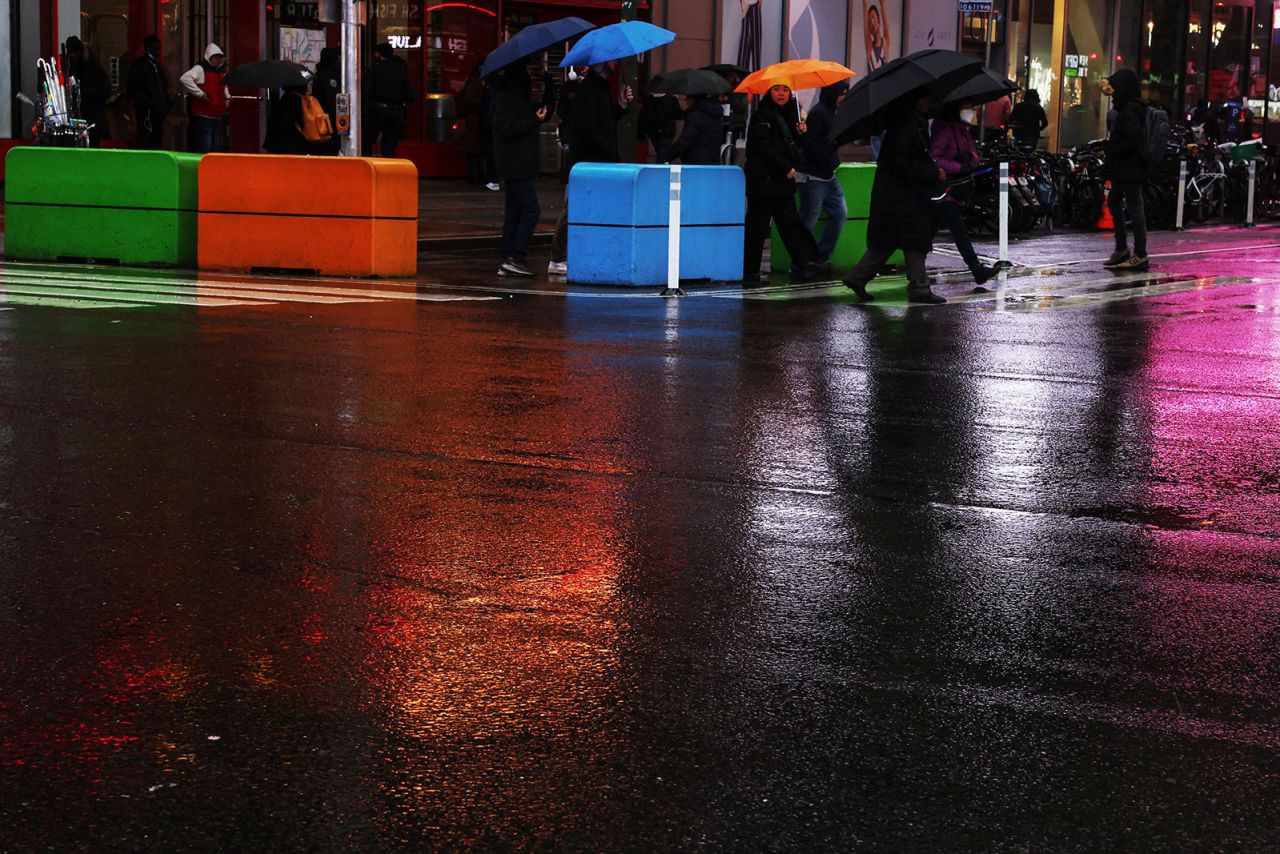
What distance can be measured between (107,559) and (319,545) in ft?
2.33

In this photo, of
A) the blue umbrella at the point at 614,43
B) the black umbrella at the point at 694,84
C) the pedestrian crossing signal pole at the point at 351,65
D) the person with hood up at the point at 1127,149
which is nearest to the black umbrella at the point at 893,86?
the blue umbrella at the point at 614,43

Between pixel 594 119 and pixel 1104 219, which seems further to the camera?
pixel 1104 219

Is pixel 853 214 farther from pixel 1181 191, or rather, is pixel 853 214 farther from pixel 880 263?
pixel 1181 191

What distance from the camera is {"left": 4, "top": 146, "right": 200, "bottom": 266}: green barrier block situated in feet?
59.1

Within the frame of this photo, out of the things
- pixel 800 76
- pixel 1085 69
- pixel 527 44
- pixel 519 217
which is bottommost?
pixel 519 217

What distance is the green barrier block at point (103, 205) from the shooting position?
59.1ft

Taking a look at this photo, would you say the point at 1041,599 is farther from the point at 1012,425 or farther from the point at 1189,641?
the point at 1012,425

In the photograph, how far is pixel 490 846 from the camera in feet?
12.6

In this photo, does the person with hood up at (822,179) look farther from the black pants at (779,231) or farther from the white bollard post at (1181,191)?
the white bollard post at (1181,191)

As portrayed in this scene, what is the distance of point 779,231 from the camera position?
18.2m

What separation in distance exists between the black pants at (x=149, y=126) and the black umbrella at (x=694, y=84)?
903cm

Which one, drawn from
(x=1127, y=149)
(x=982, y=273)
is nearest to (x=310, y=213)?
(x=982, y=273)

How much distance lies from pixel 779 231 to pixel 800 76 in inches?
83.6

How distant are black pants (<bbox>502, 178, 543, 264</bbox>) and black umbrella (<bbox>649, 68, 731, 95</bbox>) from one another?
2.21m
